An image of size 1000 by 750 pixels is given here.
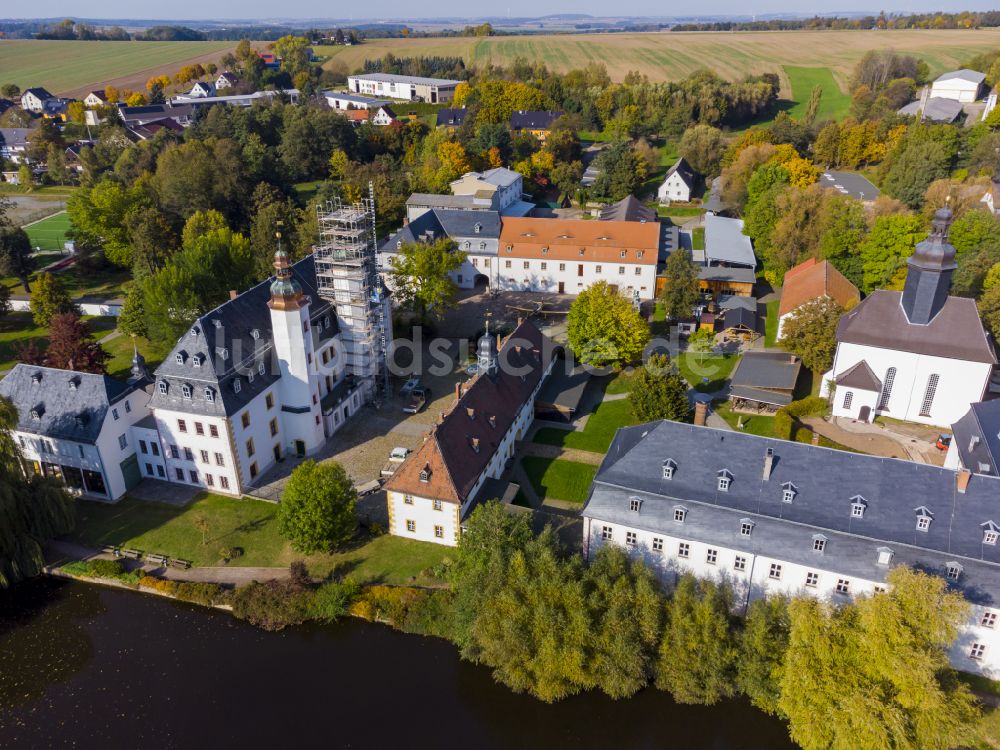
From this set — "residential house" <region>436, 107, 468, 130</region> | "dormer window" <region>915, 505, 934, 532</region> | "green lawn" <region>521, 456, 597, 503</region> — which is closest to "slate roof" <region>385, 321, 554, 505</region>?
"green lawn" <region>521, 456, 597, 503</region>

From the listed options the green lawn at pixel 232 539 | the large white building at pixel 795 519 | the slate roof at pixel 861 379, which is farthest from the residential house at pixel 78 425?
the slate roof at pixel 861 379

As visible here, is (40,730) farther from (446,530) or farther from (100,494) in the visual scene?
(446,530)

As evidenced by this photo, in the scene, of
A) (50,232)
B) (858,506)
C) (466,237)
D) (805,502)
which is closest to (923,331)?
(858,506)

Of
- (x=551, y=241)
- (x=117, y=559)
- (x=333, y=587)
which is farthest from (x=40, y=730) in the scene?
(x=551, y=241)

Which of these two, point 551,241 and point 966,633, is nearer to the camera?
point 966,633

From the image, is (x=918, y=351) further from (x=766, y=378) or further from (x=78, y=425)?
(x=78, y=425)

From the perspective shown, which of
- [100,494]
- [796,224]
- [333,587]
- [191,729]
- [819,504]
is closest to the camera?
[191,729]
